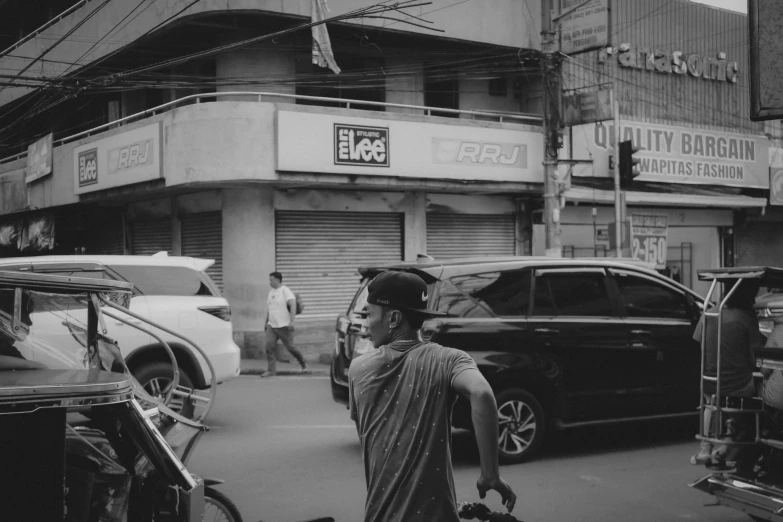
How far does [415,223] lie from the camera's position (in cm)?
1883

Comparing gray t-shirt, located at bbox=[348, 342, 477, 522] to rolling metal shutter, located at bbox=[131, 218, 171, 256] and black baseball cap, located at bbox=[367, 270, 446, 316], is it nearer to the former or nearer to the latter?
black baseball cap, located at bbox=[367, 270, 446, 316]

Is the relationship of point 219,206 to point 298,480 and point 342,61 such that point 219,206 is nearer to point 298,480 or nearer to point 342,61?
point 342,61

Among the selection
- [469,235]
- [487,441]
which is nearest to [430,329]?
[487,441]

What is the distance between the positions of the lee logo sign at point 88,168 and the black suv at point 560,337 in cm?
1348

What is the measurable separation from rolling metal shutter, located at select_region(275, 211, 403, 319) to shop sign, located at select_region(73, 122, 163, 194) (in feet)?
9.73

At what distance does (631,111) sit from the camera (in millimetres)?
21812

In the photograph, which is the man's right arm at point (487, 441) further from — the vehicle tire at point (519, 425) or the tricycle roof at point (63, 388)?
the vehicle tire at point (519, 425)

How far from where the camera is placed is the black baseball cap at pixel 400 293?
9.77ft

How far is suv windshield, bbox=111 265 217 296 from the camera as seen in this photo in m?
9.55

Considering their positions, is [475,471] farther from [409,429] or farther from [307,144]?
[307,144]

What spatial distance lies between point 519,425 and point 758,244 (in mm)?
21363

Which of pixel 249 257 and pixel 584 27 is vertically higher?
pixel 584 27

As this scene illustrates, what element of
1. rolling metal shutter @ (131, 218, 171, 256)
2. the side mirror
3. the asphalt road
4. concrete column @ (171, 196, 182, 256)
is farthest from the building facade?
the asphalt road

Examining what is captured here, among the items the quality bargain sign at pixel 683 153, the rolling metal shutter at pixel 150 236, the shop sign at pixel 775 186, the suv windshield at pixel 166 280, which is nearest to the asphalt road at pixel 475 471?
the suv windshield at pixel 166 280
